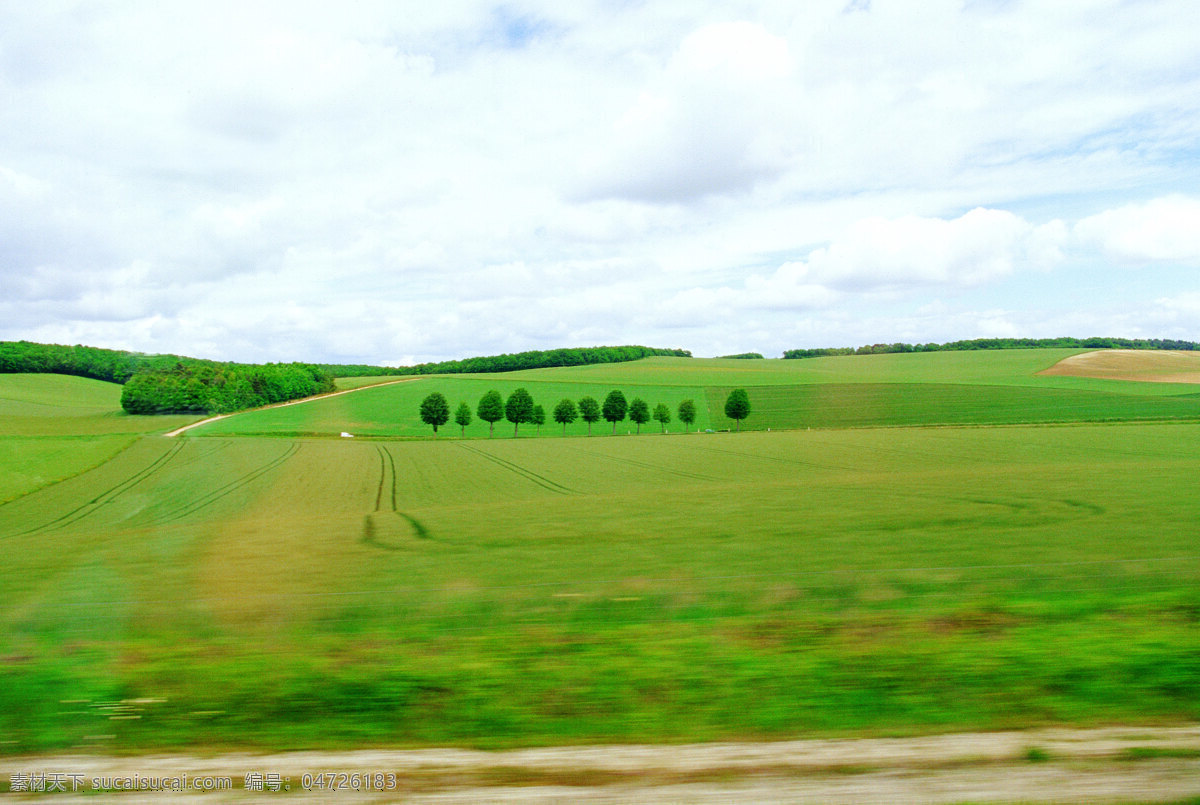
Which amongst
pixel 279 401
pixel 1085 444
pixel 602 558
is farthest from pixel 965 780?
pixel 279 401

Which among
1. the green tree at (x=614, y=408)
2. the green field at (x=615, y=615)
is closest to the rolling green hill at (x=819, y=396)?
the green tree at (x=614, y=408)

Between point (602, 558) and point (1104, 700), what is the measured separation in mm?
7048

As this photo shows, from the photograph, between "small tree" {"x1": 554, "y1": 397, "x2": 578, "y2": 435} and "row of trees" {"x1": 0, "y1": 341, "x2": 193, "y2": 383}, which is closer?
"row of trees" {"x1": 0, "y1": 341, "x2": 193, "y2": 383}

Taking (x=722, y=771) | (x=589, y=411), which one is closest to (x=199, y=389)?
(x=589, y=411)

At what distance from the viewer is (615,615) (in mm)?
6840

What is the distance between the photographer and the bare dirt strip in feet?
11.9

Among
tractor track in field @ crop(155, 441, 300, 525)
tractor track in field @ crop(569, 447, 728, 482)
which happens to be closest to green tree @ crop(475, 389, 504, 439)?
tractor track in field @ crop(569, 447, 728, 482)

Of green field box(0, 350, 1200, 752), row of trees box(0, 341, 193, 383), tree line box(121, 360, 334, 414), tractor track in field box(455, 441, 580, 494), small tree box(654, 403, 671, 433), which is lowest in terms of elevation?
tractor track in field box(455, 441, 580, 494)

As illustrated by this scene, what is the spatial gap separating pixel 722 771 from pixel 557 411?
2584 inches

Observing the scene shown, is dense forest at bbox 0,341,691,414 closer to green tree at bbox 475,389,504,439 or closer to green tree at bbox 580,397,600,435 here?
green tree at bbox 475,389,504,439

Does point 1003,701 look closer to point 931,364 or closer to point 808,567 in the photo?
point 808,567

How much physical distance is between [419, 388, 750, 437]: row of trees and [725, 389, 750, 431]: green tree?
0.31 ft

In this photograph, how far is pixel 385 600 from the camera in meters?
7.66

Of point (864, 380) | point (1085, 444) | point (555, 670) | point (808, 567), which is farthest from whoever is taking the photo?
point (864, 380)
